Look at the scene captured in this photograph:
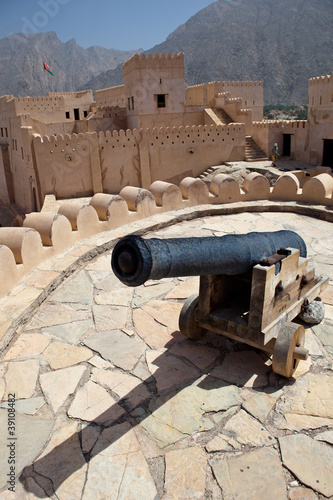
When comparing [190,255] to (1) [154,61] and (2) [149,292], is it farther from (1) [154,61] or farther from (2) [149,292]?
(1) [154,61]

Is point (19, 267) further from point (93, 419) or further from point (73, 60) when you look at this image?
point (73, 60)

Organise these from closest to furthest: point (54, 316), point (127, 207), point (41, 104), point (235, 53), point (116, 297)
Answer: point (54, 316)
point (116, 297)
point (127, 207)
point (41, 104)
point (235, 53)

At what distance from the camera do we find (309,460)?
7.66ft

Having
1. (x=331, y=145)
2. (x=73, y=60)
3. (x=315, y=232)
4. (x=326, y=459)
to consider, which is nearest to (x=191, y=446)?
(x=326, y=459)

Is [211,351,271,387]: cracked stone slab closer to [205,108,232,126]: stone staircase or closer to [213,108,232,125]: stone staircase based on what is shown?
[205,108,232,126]: stone staircase

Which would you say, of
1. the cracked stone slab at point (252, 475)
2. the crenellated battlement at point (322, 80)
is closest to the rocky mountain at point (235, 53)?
the crenellated battlement at point (322, 80)

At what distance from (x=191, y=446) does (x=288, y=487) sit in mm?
579

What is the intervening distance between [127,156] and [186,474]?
15332 millimetres

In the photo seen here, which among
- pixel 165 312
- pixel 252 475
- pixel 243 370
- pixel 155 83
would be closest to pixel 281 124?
pixel 155 83

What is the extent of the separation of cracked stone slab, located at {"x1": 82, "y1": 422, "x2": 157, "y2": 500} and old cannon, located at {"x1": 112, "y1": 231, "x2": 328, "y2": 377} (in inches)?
39.1

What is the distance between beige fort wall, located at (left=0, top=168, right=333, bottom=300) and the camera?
4.50 meters

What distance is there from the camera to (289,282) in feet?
10.2

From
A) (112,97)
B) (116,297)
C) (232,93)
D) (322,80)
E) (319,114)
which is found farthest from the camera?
(112,97)

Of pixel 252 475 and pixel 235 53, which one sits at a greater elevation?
pixel 235 53
